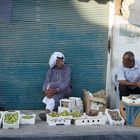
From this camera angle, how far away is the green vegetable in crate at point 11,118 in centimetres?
727

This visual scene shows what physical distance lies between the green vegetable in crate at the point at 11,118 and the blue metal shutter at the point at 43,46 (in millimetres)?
1467

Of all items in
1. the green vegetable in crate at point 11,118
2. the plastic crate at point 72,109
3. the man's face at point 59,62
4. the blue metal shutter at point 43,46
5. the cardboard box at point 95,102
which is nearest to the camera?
the green vegetable in crate at point 11,118

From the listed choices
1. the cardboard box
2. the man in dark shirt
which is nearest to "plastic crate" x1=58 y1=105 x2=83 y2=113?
the cardboard box

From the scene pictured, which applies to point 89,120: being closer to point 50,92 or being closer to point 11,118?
point 50,92

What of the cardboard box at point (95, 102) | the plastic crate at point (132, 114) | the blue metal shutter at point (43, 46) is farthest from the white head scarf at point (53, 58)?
the plastic crate at point (132, 114)

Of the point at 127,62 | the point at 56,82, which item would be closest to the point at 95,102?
the point at 56,82

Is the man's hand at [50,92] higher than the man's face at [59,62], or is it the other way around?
the man's face at [59,62]

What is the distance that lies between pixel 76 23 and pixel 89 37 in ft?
1.26

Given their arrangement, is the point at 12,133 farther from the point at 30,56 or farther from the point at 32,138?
the point at 30,56

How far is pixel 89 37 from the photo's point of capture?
9.05m

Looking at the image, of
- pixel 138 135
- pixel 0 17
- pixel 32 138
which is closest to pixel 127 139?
pixel 138 135

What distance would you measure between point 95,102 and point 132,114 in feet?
3.56

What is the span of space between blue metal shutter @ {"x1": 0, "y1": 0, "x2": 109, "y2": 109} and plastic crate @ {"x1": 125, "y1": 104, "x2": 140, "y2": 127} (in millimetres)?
1669

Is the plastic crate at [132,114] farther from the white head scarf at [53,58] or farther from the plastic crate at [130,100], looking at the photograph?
the white head scarf at [53,58]
